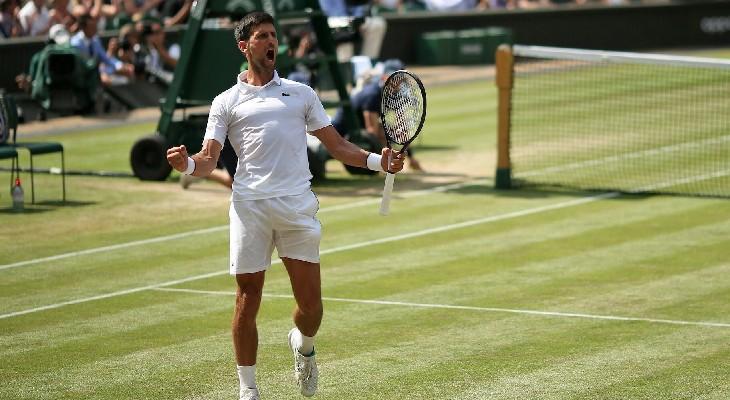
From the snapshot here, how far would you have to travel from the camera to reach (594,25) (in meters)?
41.8

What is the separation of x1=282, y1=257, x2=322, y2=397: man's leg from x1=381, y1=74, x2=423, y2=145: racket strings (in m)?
1.07

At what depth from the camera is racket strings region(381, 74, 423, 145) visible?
9.22m

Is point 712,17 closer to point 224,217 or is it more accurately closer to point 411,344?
point 224,217

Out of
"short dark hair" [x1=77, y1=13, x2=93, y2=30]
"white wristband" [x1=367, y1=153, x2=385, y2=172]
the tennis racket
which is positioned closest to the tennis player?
"white wristband" [x1=367, y1=153, x2=385, y2=172]

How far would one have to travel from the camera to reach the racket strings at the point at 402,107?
9219mm

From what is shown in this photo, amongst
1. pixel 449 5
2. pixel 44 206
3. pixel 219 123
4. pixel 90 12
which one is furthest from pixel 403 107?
pixel 449 5


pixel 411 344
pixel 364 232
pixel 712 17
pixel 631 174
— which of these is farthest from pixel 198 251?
pixel 712 17

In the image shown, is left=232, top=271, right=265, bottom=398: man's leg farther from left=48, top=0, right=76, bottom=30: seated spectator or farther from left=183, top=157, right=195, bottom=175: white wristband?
left=48, top=0, right=76, bottom=30: seated spectator

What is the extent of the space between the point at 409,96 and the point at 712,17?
37897mm

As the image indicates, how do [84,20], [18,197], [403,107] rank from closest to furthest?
[403,107]
[18,197]
[84,20]

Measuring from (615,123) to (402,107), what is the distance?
18.0 metres

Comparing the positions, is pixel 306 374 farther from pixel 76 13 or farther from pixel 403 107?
pixel 76 13

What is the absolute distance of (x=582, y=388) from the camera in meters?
9.44

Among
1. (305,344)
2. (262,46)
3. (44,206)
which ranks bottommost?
(44,206)
